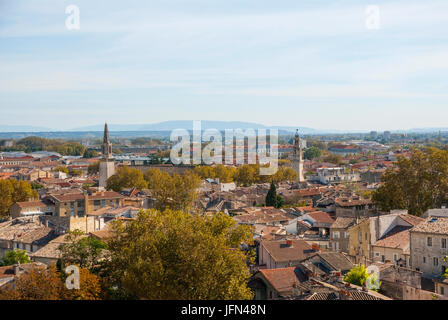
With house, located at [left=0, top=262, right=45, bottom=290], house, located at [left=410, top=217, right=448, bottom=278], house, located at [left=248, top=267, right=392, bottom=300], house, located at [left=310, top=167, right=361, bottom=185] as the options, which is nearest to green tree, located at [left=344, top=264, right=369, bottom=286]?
house, located at [left=248, top=267, right=392, bottom=300]

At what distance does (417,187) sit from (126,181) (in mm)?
37527

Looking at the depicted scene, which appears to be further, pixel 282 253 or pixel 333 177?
pixel 333 177

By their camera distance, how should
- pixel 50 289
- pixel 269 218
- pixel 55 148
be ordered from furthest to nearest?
pixel 55 148, pixel 269 218, pixel 50 289

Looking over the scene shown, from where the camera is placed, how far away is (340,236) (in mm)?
23688

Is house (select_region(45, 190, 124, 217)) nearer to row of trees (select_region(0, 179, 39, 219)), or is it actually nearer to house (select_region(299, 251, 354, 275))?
row of trees (select_region(0, 179, 39, 219))

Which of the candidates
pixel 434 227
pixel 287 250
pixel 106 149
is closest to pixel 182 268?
pixel 287 250

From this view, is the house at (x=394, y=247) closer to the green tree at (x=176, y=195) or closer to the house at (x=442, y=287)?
the house at (x=442, y=287)

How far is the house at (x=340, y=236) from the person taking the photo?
23.5m

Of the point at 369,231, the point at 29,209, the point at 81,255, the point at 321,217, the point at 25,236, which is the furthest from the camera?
the point at 29,209

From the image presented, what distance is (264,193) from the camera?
180 feet

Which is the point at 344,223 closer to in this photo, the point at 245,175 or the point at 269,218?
the point at 269,218

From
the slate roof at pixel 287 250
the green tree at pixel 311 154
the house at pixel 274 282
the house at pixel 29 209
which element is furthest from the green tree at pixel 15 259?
the green tree at pixel 311 154

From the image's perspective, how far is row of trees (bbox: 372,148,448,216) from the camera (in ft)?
117
